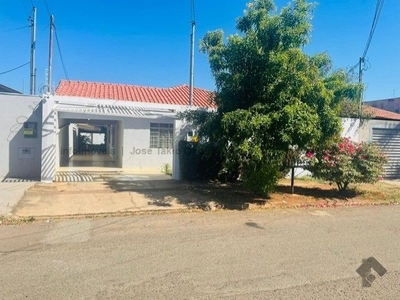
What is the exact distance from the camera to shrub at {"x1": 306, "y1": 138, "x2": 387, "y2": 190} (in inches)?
355

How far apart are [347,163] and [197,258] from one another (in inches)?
262

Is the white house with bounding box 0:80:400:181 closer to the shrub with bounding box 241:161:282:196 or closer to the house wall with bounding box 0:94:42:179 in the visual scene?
the house wall with bounding box 0:94:42:179

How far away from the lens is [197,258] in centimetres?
435

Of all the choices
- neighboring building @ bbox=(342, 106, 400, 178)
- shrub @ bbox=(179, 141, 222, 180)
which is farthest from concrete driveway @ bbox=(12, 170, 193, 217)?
neighboring building @ bbox=(342, 106, 400, 178)

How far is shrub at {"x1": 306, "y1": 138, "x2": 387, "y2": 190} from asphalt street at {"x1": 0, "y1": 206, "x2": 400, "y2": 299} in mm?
2434

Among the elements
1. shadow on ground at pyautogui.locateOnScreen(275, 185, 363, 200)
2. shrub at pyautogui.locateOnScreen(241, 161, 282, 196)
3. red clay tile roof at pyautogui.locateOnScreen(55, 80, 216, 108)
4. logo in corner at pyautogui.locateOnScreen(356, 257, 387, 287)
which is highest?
red clay tile roof at pyautogui.locateOnScreen(55, 80, 216, 108)

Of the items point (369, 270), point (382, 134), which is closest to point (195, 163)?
point (369, 270)

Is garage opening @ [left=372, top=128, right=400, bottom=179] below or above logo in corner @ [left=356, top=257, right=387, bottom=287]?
above

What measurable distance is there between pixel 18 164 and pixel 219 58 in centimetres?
864

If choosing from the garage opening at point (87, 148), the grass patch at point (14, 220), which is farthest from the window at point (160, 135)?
the grass patch at point (14, 220)

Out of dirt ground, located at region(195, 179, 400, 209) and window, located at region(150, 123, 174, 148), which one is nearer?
dirt ground, located at region(195, 179, 400, 209)

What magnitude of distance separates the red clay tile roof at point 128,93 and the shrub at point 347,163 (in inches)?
307

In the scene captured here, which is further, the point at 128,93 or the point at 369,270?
the point at 128,93

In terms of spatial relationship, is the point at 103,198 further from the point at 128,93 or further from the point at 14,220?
the point at 128,93
